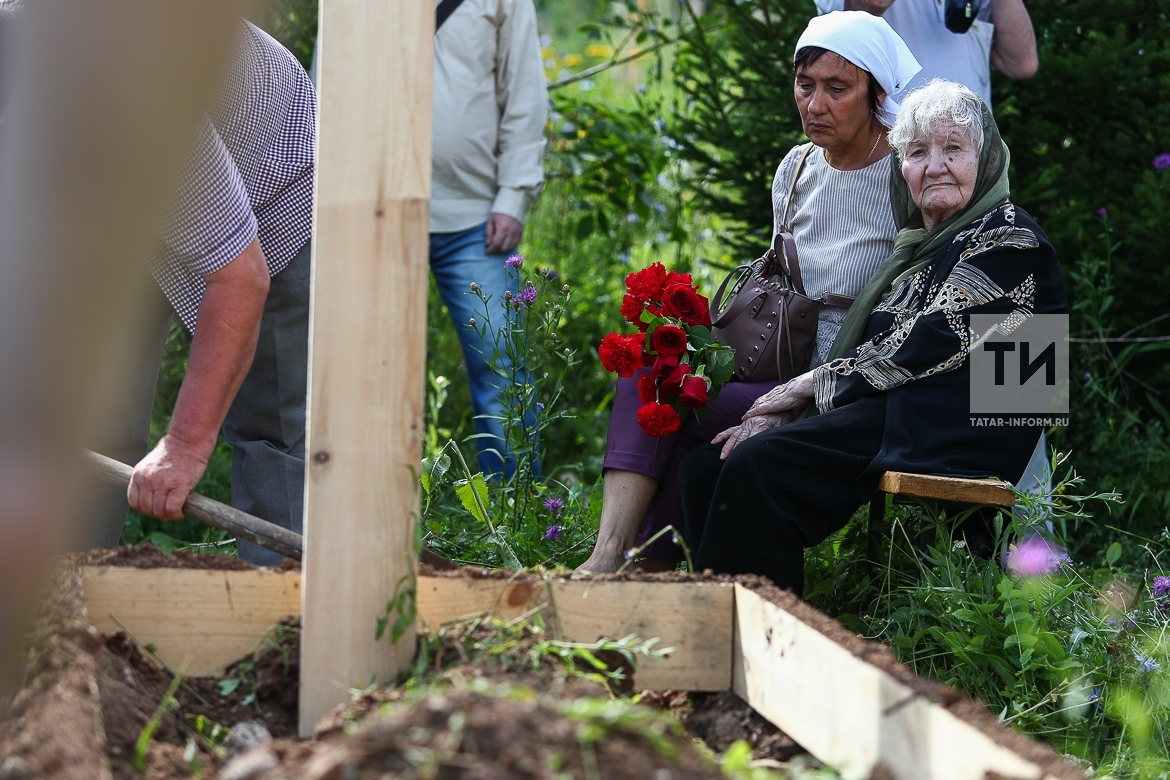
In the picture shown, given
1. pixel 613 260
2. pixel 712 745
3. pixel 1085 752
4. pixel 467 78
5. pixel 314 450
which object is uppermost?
pixel 467 78

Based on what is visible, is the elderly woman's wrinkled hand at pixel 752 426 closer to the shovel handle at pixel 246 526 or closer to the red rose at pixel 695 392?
the red rose at pixel 695 392

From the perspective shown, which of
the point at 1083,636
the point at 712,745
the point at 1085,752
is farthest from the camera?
the point at 1083,636

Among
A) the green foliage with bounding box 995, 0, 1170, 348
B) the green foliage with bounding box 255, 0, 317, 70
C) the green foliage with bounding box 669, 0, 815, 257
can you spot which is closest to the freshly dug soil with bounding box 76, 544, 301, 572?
the green foliage with bounding box 255, 0, 317, 70

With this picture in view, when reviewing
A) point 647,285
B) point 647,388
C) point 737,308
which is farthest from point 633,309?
point 737,308

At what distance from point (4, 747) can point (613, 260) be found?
4674mm

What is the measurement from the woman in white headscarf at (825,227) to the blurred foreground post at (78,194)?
1928 mm

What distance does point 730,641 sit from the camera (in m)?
1.99

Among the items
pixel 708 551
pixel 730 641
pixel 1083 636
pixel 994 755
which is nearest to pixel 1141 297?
pixel 1083 636

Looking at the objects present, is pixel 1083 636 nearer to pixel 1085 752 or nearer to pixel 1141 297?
pixel 1085 752

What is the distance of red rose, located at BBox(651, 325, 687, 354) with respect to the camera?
A: 2.89 metres

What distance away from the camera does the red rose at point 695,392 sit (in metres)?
2.85

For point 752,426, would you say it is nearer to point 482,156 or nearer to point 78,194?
point 482,156

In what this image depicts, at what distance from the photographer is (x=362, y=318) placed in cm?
172

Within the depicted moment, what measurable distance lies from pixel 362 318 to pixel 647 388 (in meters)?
1.29
